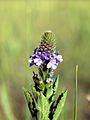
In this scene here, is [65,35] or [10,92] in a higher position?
[65,35]

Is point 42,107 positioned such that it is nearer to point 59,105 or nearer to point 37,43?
point 59,105

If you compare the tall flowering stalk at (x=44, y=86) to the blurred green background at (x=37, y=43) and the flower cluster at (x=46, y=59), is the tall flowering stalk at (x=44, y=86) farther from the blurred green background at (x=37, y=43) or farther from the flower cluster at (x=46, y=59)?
the blurred green background at (x=37, y=43)

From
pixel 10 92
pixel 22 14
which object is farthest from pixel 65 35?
pixel 10 92

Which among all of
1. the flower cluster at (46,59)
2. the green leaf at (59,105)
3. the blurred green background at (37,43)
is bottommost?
the green leaf at (59,105)

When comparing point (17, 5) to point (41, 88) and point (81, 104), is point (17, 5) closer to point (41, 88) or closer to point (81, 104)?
point (81, 104)

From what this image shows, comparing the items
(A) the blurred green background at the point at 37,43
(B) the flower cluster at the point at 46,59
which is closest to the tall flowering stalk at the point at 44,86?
(B) the flower cluster at the point at 46,59

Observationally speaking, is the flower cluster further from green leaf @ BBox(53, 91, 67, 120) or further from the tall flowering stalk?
green leaf @ BBox(53, 91, 67, 120)

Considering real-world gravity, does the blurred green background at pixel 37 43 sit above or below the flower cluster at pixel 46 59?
above

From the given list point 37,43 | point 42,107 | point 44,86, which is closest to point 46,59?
point 44,86

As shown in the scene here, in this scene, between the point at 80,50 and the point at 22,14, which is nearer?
the point at 80,50
